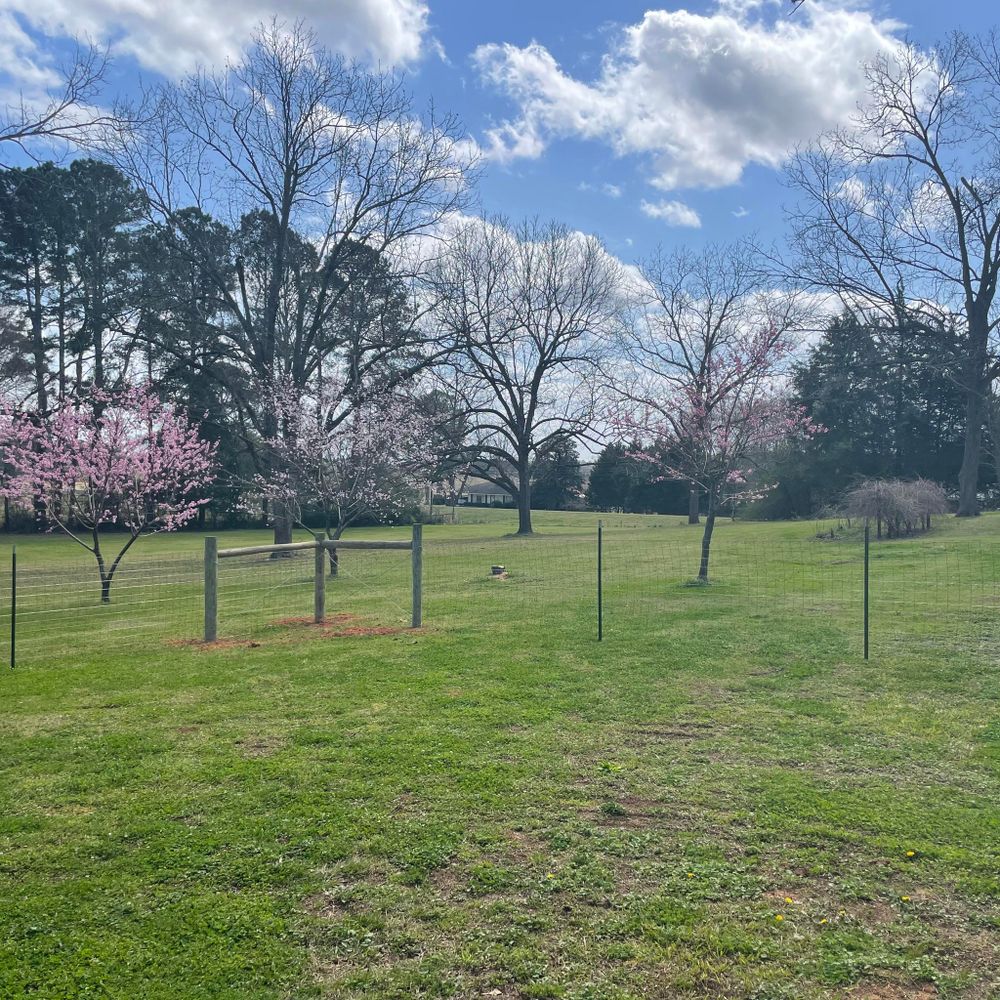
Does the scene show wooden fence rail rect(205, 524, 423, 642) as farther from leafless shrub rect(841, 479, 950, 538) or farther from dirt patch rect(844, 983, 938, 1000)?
leafless shrub rect(841, 479, 950, 538)

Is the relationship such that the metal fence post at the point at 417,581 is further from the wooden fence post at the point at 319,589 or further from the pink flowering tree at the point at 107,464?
the pink flowering tree at the point at 107,464

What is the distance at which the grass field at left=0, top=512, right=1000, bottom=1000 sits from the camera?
2656 mm

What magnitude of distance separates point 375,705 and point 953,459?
1581 inches

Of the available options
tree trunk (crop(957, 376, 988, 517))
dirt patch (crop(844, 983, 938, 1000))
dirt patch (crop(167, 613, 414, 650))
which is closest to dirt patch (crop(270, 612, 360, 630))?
dirt patch (crop(167, 613, 414, 650))

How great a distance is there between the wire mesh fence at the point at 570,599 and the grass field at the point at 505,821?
879 mm

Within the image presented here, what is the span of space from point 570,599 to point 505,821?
28.7 feet

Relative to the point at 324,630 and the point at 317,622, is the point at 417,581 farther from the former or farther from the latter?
the point at 317,622

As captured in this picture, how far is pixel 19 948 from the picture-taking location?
2.74m

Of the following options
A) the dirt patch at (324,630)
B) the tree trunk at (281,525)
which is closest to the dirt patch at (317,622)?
the dirt patch at (324,630)

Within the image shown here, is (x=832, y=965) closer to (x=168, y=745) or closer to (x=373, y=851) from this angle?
(x=373, y=851)

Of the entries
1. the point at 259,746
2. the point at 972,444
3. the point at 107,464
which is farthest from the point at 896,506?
the point at 259,746

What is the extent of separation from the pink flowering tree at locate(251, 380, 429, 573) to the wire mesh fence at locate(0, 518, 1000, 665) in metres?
1.83

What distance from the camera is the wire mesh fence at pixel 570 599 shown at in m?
9.36

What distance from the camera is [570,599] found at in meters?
12.5
